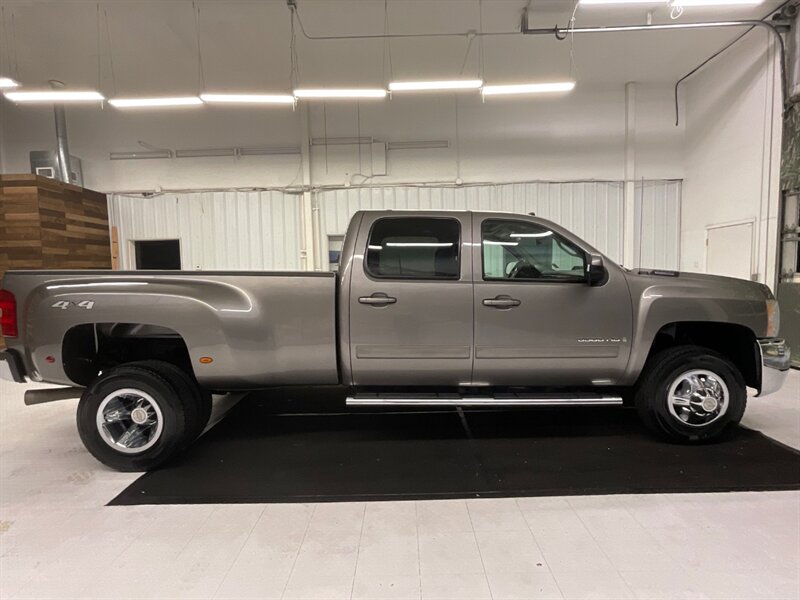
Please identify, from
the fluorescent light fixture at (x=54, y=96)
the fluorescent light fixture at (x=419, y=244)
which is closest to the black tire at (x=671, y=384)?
the fluorescent light fixture at (x=419, y=244)

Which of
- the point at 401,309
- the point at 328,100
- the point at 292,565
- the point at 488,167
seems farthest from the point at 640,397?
the point at 328,100

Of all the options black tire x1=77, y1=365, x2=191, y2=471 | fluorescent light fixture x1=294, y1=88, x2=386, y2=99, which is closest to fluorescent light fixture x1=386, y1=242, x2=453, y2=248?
black tire x1=77, y1=365, x2=191, y2=471

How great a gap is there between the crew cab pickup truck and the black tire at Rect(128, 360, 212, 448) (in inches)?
0.5

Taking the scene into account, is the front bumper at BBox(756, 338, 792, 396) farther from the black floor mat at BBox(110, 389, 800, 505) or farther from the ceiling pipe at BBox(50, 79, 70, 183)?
the ceiling pipe at BBox(50, 79, 70, 183)

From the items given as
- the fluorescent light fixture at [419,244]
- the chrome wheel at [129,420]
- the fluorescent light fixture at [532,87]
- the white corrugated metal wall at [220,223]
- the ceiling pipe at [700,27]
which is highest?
the ceiling pipe at [700,27]

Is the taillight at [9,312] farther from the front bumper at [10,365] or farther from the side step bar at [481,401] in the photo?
the side step bar at [481,401]

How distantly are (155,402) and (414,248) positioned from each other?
2278 millimetres

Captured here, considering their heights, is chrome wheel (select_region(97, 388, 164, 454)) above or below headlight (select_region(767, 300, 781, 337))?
below

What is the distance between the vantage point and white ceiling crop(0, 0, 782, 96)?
6.77 meters

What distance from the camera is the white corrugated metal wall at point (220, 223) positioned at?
973 cm

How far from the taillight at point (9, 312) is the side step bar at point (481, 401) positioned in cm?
249

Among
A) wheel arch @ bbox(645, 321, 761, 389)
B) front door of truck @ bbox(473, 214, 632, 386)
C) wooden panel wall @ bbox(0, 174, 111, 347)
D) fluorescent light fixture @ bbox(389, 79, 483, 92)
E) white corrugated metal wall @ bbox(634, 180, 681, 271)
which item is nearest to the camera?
front door of truck @ bbox(473, 214, 632, 386)

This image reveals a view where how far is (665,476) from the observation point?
3.03 meters

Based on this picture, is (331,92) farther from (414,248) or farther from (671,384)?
(671,384)
